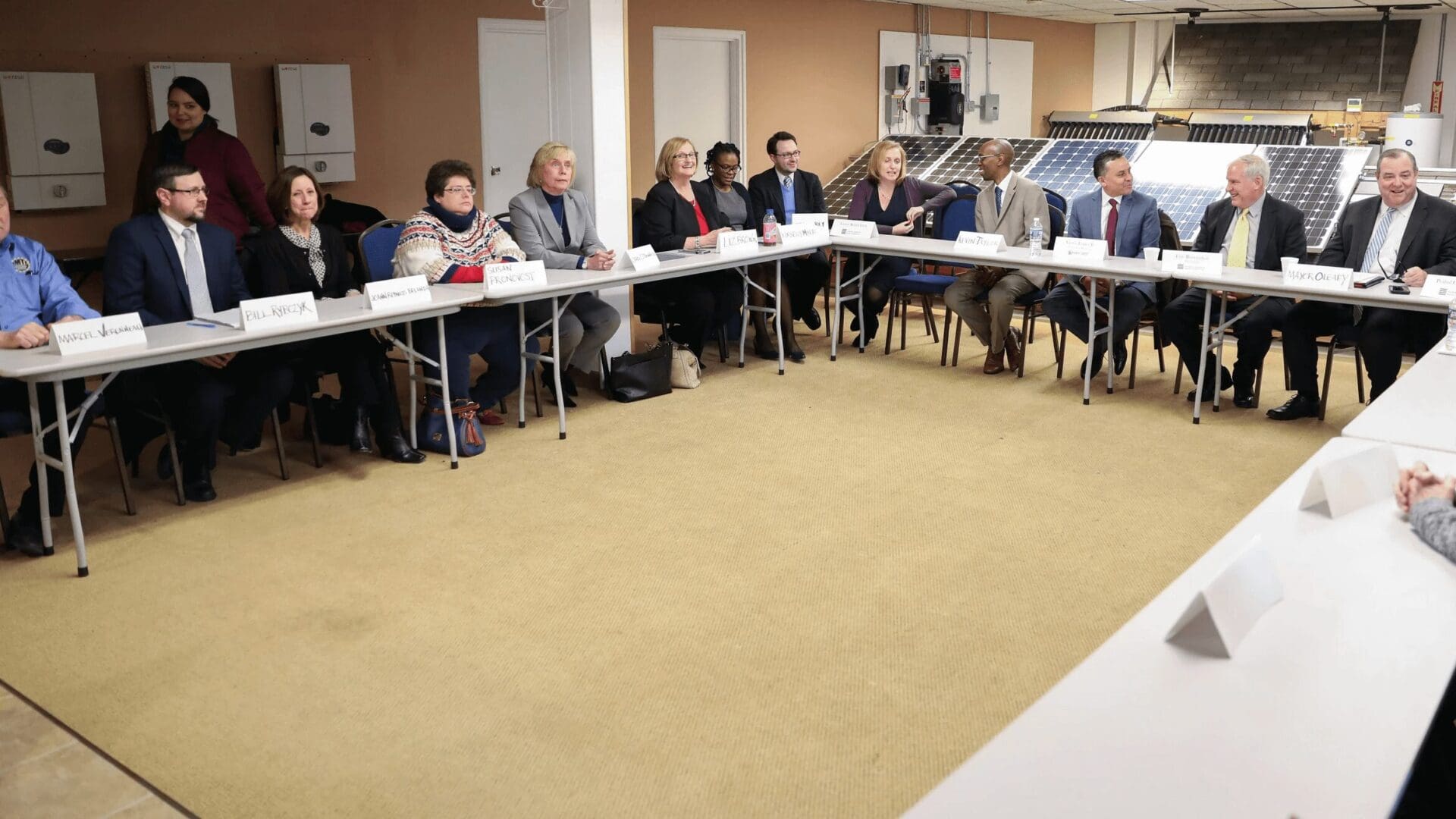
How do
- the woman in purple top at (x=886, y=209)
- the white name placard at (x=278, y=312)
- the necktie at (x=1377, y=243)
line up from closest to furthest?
the white name placard at (x=278, y=312) < the necktie at (x=1377, y=243) < the woman in purple top at (x=886, y=209)

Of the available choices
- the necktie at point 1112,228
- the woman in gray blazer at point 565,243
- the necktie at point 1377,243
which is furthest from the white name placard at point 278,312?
the necktie at point 1377,243

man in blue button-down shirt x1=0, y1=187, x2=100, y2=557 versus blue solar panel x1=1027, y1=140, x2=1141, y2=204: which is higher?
blue solar panel x1=1027, y1=140, x2=1141, y2=204

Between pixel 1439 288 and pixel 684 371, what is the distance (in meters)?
3.46

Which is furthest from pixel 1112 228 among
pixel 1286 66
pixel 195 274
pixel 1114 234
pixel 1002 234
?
pixel 1286 66

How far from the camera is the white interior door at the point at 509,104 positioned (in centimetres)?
854

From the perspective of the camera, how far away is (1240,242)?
591 centimetres

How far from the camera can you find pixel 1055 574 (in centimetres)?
395

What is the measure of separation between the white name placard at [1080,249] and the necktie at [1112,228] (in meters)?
0.16

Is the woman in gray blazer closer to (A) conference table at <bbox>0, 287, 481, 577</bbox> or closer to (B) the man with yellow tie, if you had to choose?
(A) conference table at <bbox>0, 287, 481, 577</bbox>

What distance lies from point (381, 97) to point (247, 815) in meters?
6.14

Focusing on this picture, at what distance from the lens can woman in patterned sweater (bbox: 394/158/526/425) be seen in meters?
5.30

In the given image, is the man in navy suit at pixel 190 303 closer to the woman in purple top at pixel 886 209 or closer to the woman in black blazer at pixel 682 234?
the woman in black blazer at pixel 682 234

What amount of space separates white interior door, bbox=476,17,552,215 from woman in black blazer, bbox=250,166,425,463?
11.5 feet

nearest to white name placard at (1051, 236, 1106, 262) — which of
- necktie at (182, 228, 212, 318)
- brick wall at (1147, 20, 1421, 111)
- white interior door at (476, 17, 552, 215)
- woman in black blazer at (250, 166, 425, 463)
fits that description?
woman in black blazer at (250, 166, 425, 463)
